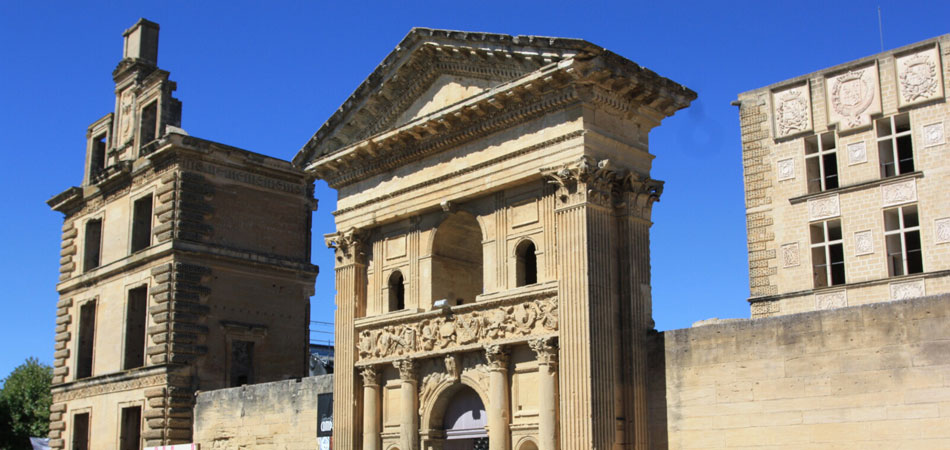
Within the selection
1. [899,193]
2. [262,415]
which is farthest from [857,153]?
[262,415]

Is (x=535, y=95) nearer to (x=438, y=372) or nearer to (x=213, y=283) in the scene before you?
(x=438, y=372)

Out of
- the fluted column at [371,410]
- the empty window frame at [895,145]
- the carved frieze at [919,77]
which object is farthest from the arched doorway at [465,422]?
the carved frieze at [919,77]

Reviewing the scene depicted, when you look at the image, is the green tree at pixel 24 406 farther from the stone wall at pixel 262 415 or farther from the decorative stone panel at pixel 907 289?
the decorative stone panel at pixel 907 289

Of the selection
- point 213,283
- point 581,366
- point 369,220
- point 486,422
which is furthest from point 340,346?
point 213,283

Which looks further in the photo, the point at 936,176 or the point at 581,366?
the point at 936,176

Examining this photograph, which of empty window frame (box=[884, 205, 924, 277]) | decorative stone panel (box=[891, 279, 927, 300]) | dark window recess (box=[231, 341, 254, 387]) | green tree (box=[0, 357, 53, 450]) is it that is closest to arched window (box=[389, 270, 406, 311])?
dark window recess (box=[231, 341, 254, 387])

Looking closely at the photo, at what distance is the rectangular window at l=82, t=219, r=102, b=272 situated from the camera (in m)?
34.9

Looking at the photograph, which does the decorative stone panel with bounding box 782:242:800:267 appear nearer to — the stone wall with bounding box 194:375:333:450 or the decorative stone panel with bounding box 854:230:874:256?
the decorative stone panel with bounding box 854:230:874:256

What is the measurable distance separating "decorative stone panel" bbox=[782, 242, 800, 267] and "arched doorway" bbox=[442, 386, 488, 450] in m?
17.1

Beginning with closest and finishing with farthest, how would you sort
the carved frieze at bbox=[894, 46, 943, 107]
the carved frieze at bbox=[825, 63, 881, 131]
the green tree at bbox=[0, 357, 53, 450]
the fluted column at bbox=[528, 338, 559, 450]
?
the fluted column at bbox=[528, 338, 559, 450] < the carved frieze at bbox=[894, 46, 943, 107] < the carved frieze at bbox=[825, 63, 881, 131] < the green tree at bbox=[0, 357, 53, 450]

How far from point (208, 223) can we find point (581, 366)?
634 inches

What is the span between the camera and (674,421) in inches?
722

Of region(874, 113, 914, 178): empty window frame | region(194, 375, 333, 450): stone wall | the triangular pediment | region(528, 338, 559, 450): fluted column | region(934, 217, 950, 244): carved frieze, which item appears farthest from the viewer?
region(874, 113, 914, 178): empty window frame

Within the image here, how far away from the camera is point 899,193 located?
32500 millimetres
